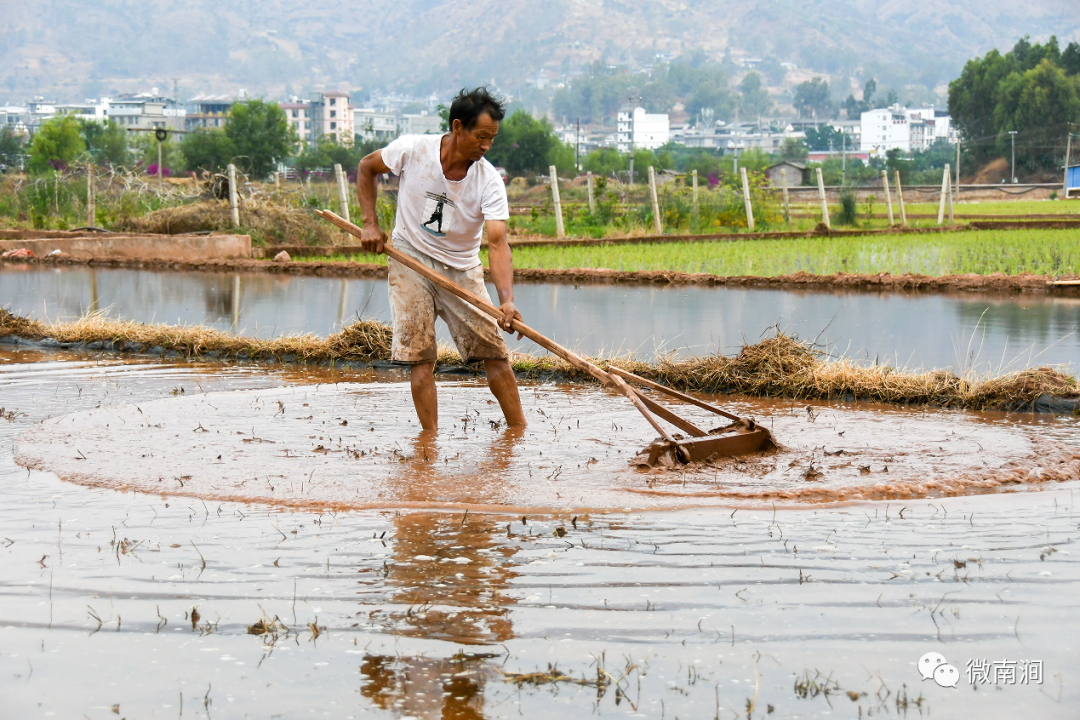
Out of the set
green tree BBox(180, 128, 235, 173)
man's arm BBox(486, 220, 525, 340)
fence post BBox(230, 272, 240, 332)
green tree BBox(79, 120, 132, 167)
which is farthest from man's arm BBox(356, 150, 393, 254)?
green tree BBox(79, 120, 132, 167)

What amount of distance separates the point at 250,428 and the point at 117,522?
1.86 meters

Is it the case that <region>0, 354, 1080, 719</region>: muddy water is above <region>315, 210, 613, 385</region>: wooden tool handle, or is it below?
below

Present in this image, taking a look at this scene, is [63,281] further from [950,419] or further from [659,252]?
[950,419]

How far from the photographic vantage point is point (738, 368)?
23.8 ft

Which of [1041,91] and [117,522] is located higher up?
[1041,91]

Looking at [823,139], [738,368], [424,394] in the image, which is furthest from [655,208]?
[823,139]

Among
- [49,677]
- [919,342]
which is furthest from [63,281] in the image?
[49,677]

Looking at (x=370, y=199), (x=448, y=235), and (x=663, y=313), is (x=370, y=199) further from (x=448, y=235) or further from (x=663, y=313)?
(x=663, y=313)

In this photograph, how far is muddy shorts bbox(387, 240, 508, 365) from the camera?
5.66 meters

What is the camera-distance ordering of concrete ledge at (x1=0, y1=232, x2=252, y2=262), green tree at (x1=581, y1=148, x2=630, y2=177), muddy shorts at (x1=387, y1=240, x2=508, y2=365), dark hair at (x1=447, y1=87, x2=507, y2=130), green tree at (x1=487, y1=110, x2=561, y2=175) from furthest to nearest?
green tree at (x1=581, y1=148, x2=630, y2=177) → green tree at (x1=487, y1=110, x2=561, y2=175) → concrete ledge at (x1=0, y1=232, x2=252, y2=262) → muddy shorts at (x1=387, y1=240, x2=508, y2=365) → dark hair at (x1=447, y1=87, x2=507, y2=130)

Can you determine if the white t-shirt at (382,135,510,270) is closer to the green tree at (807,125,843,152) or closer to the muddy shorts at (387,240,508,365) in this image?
the muddy shorts at (387,240,508,365)

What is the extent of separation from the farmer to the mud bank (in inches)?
362

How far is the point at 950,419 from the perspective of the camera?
20.6ft

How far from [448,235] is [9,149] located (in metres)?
64.6
